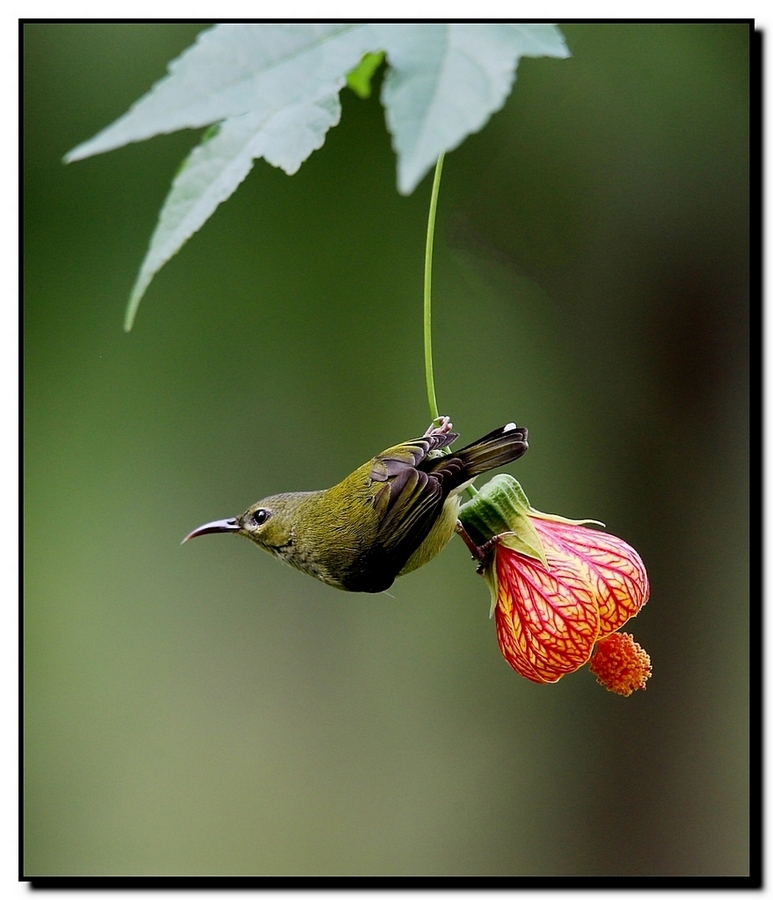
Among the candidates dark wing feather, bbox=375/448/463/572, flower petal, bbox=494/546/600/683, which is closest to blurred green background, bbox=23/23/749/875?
dark wing feather, bbox=375/448/463/572

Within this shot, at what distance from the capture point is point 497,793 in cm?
240

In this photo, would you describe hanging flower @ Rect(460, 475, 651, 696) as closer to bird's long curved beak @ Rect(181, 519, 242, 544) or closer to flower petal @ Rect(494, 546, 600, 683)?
flower petal @ Rect(494, 546, 600, 683)

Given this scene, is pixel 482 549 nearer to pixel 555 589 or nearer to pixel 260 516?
pixel 555 589

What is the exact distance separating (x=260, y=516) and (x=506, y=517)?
0.47 metres

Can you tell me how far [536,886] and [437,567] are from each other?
3.38 feet

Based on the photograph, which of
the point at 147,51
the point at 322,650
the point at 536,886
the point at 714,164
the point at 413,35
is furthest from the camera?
the point at 322,650

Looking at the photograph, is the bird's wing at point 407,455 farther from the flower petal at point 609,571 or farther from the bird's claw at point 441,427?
the flower petal at point 609,571

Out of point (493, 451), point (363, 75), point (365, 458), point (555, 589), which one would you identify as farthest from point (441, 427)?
point (365, 458)

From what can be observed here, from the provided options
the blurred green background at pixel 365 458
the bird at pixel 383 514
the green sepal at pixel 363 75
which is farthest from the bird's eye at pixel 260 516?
the blurred green background at pixel 365 458

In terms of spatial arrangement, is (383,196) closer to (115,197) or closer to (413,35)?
(115,197)

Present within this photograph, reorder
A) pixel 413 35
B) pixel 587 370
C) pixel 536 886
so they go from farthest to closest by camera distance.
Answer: pixel 587 370
pixel 536 886
pixel 413 35

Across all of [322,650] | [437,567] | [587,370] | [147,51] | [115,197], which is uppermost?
[147,51]

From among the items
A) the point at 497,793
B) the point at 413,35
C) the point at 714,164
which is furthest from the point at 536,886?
the point at 714,164

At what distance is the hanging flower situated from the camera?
87 cm
